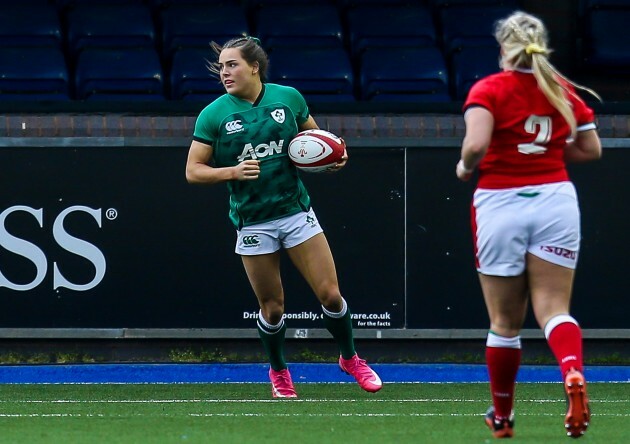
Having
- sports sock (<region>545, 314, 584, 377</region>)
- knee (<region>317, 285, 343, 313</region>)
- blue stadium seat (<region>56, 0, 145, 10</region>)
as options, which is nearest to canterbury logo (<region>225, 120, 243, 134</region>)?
knee (<region>317, 285, 343, 313</region>)

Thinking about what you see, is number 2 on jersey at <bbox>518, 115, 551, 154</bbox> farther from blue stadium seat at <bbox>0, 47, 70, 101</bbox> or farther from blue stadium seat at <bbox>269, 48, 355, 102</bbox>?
blue stadium seat at <bbox>0, 47, 70, 101</bbox>

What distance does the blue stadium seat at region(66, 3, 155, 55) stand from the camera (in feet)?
43.4

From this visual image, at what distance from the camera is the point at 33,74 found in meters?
12.5

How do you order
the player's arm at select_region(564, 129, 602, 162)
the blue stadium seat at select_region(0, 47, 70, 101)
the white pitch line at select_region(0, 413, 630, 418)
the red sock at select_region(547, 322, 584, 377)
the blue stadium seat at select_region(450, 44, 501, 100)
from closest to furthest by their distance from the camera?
1. the red sock at select_region(547, 322, 584, 377)
2. the player's arm at select_region(564, 129, 602, 162)
3. the white pitch line at select_region(0, 413, 630, 418)
4. the blue stadium seat at select_region(0, 47, 70, 101)
5. the blue stadium seat at select_region(450, 44, 501, 100)

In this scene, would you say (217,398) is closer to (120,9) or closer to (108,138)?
(108,138)

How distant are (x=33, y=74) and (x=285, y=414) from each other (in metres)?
5.91

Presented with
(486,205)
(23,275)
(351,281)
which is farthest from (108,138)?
(486,205)

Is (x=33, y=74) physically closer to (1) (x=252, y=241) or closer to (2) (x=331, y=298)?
(1) (x=252, y=241)

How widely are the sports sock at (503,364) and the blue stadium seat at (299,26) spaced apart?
7549mm

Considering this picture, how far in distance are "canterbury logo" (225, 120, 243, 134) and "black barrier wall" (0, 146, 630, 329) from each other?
283 cm

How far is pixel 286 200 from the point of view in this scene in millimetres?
8188

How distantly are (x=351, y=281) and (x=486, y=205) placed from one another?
5.05 meters

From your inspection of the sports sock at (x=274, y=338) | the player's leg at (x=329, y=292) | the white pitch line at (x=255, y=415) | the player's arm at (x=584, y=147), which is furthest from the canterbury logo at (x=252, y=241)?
the player's arm at (x=584, y=147)

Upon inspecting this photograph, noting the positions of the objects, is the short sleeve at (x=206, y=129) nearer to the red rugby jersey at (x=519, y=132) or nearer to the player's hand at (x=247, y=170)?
the player's hand at (x=247, y=170)
